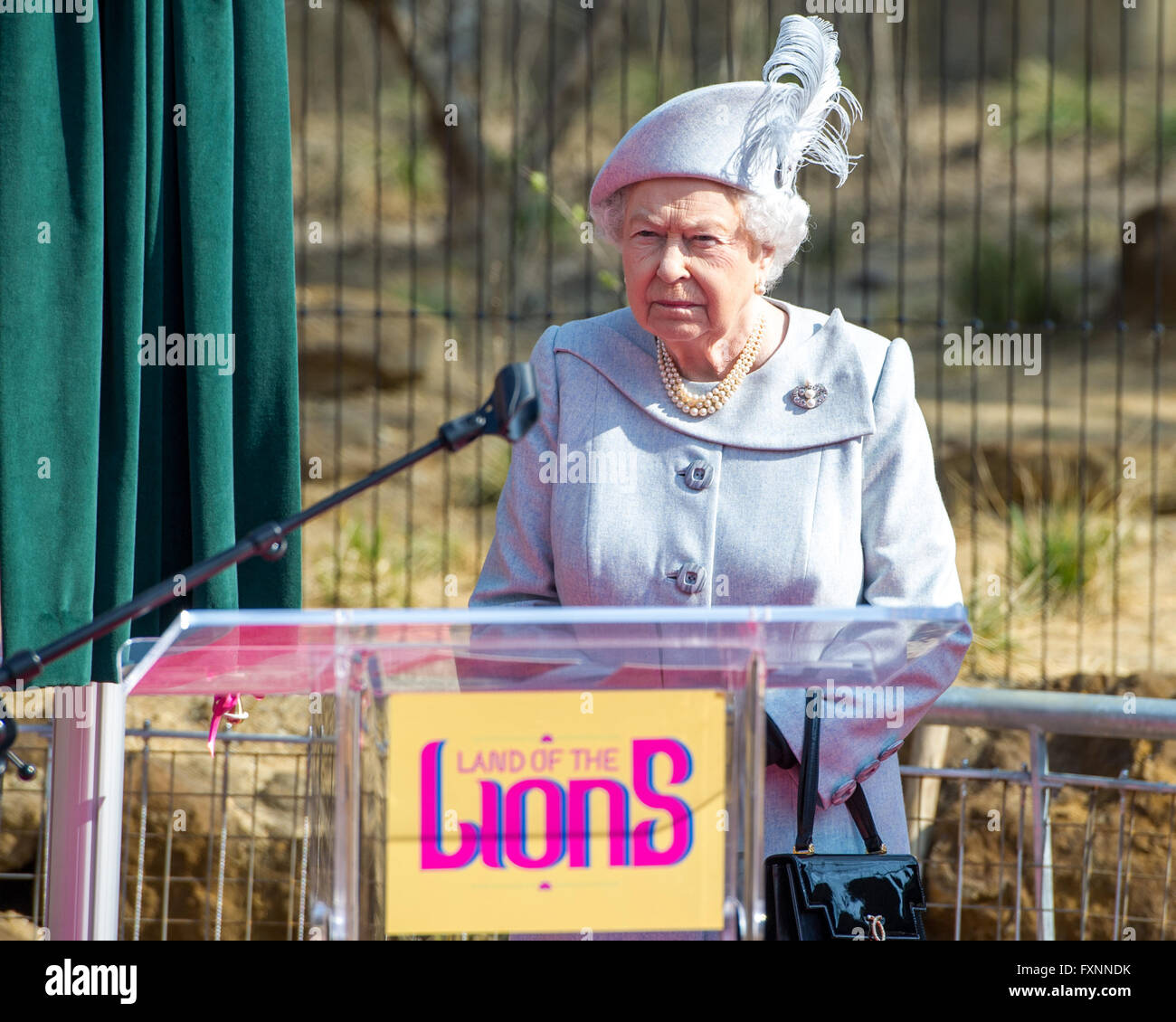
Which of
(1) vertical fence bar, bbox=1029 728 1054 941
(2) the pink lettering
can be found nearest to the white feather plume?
(2) the pink lettering

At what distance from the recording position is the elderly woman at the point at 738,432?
231cm

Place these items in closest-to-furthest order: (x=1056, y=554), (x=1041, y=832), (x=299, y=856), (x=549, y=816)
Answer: (x=549, y=816) → (x=1041, y=832) → (x=299, y=856) → (x=1056, y=554)

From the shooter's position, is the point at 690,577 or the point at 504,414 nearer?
the point at 504,414

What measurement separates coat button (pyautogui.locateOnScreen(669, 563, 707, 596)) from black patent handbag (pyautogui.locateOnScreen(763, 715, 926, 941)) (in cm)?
32

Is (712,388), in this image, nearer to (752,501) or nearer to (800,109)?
(752,501)

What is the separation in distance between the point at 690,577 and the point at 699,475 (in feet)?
0.53

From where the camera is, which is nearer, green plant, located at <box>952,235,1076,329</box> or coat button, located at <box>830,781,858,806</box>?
coat button, located at <box>830,781,858,806</box>

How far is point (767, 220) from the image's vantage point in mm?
2350

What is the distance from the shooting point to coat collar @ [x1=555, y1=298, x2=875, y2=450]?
242 cm

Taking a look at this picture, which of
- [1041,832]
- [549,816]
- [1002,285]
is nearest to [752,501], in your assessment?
[549,816]

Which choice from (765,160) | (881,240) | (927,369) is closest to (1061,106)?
(881,240)

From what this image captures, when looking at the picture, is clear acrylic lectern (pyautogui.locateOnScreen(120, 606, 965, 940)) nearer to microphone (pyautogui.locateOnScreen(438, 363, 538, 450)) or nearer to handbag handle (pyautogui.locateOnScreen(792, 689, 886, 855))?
microphone (pyautogui.locateOnScreen(438, 363, 538, 450))

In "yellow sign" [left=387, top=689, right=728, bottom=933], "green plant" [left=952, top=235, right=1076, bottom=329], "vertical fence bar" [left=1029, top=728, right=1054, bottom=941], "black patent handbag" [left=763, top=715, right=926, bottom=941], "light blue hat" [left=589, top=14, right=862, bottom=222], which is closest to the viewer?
"yellow sign" [left=387, top=689, right=728, bottom=933]

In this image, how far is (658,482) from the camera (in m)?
2.44
